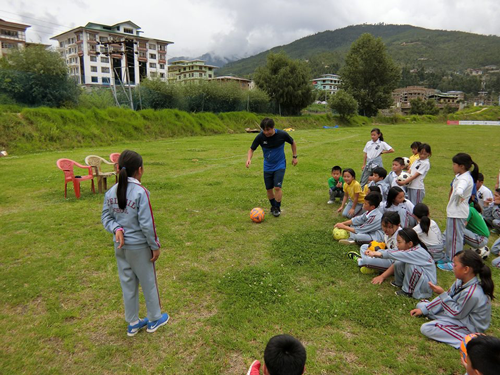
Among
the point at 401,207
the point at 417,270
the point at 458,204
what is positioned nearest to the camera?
the point at 417,270

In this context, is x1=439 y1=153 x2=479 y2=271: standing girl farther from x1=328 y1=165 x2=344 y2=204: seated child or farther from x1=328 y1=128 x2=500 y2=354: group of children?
x1=328 y1=165 x2=344 y2=204: seated child

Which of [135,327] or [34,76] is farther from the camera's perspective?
[34,76]

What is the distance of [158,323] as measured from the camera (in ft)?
11.5

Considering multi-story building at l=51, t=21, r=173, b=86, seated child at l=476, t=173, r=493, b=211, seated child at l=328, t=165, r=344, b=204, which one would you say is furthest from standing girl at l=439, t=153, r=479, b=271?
multi-story building at l=51, t=21, r=173, b=86

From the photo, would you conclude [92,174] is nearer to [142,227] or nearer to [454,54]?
[142,227]

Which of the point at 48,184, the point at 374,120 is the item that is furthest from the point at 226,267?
the point at 374,120

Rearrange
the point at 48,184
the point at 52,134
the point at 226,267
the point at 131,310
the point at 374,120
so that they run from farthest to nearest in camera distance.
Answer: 1. the point at 374,120
2. the point at 52,134
3. the point at 48,184
4. the point at 226,267
5. the point at 131,310

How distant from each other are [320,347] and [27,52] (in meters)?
26.9

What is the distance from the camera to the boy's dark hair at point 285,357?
6.41ft

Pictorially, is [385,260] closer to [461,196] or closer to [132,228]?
[461,196]

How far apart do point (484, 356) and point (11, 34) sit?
275ft

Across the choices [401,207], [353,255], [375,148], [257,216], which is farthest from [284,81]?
[353,255]

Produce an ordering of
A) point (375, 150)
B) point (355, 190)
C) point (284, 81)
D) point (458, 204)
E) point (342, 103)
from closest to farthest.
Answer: point (458, 204)
point (355, 190)
point (375, 150)
point (284, 81)
point (342, 103)

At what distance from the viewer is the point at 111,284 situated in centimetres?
439
